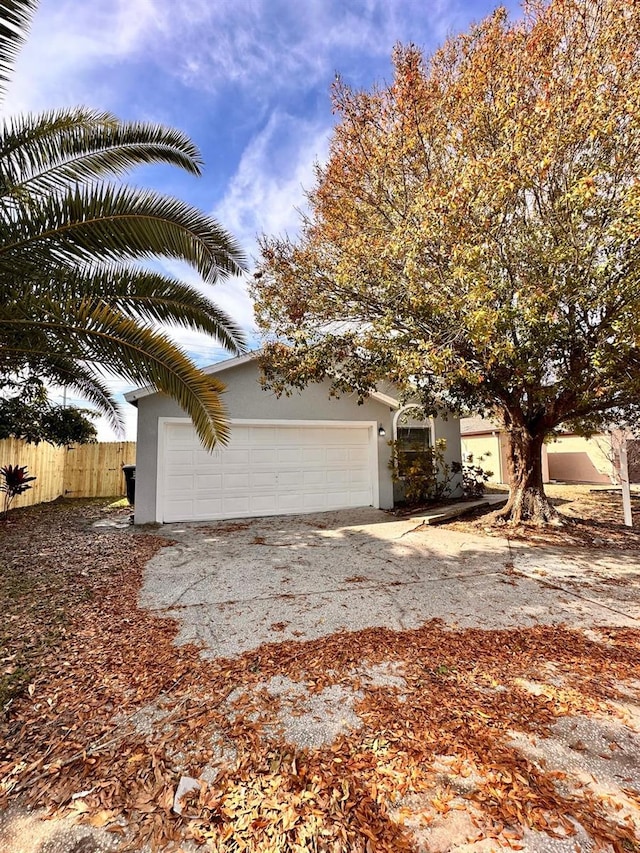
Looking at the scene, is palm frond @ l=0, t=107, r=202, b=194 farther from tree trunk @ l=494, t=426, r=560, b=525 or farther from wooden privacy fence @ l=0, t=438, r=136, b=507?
wooden privacy fence @ l=0, t=438, r=136, b=507

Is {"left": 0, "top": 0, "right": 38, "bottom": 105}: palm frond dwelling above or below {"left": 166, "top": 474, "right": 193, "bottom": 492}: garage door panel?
above

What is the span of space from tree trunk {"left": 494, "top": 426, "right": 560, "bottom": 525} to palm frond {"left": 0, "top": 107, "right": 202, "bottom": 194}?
8.33 metres

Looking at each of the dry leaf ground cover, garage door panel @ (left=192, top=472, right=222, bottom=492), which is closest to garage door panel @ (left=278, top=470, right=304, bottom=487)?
garage door panel @ (left=192, top=472, right=222, bottom=492)

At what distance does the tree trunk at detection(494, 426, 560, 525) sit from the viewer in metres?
8.66

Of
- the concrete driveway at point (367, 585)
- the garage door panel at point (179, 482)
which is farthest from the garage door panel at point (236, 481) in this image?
the concrete driveway at point (367, 585)

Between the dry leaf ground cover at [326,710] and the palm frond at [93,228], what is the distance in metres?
4.04

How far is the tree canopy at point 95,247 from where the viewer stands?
4.07 m

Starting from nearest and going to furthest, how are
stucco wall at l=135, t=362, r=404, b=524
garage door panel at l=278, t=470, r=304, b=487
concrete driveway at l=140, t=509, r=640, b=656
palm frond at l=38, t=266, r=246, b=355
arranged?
concrete driveway at l=140, t=509, r=640, b=656 → palm frond at l=38, t=266, r=246, b=355 → stucco wall at l=135, t=362, r=404, b=524 → garage door panel at l=278, t=470, r=304, b=487

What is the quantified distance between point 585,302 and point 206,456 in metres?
8.07

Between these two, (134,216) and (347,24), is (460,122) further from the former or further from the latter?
(134,216)

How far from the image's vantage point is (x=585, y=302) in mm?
5941

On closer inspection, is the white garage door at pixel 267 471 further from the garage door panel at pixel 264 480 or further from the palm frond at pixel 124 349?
the palm frond at pixel 124 349

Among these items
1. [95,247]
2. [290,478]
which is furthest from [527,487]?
[95,247]

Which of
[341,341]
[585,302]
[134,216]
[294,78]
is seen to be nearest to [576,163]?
[585,302]
